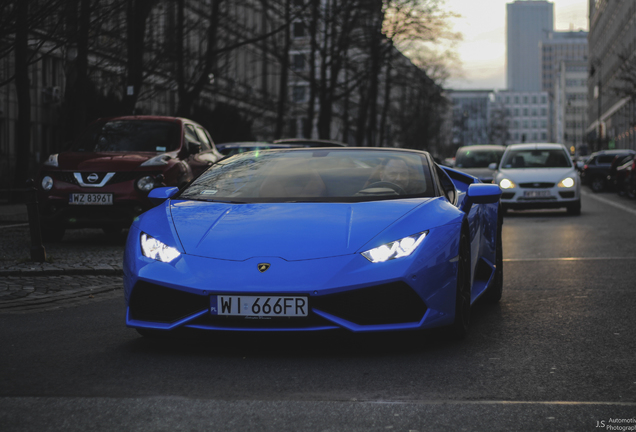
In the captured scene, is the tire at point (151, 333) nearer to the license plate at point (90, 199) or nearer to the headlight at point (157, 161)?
the license plate at point (90, 199)

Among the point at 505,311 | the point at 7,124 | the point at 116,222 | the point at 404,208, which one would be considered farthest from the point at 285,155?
the point at 7,124

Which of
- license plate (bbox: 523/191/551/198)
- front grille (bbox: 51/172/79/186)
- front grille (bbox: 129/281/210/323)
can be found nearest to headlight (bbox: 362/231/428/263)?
front grille (bbox: 129/281/210/323)

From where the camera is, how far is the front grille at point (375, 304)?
4746 millimetres

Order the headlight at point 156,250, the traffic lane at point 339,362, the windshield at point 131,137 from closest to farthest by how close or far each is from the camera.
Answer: the traffic lane at point 339,362, the headlight at point 156,250, the windshield at point 131,137

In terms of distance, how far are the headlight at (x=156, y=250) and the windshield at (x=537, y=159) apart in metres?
15.7

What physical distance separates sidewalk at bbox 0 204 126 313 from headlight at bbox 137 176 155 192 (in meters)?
0.82

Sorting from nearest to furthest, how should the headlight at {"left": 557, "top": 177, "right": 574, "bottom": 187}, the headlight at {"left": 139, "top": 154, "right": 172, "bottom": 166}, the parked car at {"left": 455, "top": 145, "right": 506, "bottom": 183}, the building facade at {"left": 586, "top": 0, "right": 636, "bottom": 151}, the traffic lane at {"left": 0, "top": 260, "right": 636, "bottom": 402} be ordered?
1. the traffic lane at {"left": 0, "top": 260, "right": 636, "bottom": 402}
2. the headlight at {"left": 139, "top": 154, "right": 172, "bottom": 166}
3. the headlight at {"left": 557, "top": 177, "right": 574, "bottom": 187}
4. the parked car at {"left": 455, "top": 145, "right": 506, "bottom": 183}
5. the building facade at {"left": 586, "top": 0, "right": 636, "bottom": 151}

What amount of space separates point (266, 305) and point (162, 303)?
0.63m

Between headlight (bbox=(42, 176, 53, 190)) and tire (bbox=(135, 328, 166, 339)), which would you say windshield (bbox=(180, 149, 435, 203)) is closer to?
tire (bbox=(135, 328, 166, 339))

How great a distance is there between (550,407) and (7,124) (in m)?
35.2

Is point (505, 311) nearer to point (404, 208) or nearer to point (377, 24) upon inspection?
point (404, 208)

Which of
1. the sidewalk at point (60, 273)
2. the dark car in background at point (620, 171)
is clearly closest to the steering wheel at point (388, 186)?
the sidewalk at point (60, 273)

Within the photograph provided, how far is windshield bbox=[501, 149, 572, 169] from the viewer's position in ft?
65.6

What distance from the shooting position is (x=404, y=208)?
5367 millimetres
